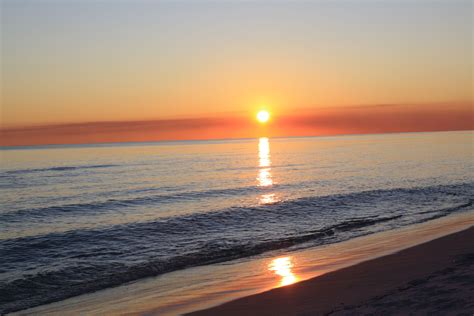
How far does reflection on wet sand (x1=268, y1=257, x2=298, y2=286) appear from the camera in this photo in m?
10.8

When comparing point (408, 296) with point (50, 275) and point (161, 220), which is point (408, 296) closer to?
point (50, 275)

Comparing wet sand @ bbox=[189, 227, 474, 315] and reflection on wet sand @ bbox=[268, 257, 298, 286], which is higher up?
wet sand @ bbox=[189, 227, 474, 315]

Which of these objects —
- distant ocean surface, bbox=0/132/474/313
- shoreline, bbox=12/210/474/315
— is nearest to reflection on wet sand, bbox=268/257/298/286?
shoreline, bbox=12/210/474/315

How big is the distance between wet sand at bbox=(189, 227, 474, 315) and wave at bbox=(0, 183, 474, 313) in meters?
3.99

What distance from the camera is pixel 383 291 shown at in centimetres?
916

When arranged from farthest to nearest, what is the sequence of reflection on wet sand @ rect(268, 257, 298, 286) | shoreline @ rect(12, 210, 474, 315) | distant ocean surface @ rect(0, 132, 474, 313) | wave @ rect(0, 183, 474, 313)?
distant ocean surface @ rect(0, 132, 474, 313), wave @ rect(0, 183, 474, 313), reflection on wet sand @ rect(268, 257, 298, 286), shoreline @ rect(12, 210, 474, 315)

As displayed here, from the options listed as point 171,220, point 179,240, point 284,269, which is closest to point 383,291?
point 284,269

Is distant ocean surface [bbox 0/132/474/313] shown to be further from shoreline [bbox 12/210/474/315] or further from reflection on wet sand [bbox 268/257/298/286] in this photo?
reflection on wet sand [bbox 268/257/298/286]

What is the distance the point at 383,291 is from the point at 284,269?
341cm

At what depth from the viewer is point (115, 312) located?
9156mm

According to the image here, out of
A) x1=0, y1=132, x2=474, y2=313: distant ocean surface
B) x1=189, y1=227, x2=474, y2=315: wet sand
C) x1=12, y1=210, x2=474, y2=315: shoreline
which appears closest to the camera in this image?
x1=189, y1=227, x2=474, y2=315: wet sand

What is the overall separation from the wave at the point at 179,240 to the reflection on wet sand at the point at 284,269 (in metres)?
1.42

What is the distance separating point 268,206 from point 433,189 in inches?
473

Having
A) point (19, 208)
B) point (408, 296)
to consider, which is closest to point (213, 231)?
point (408, 296)
